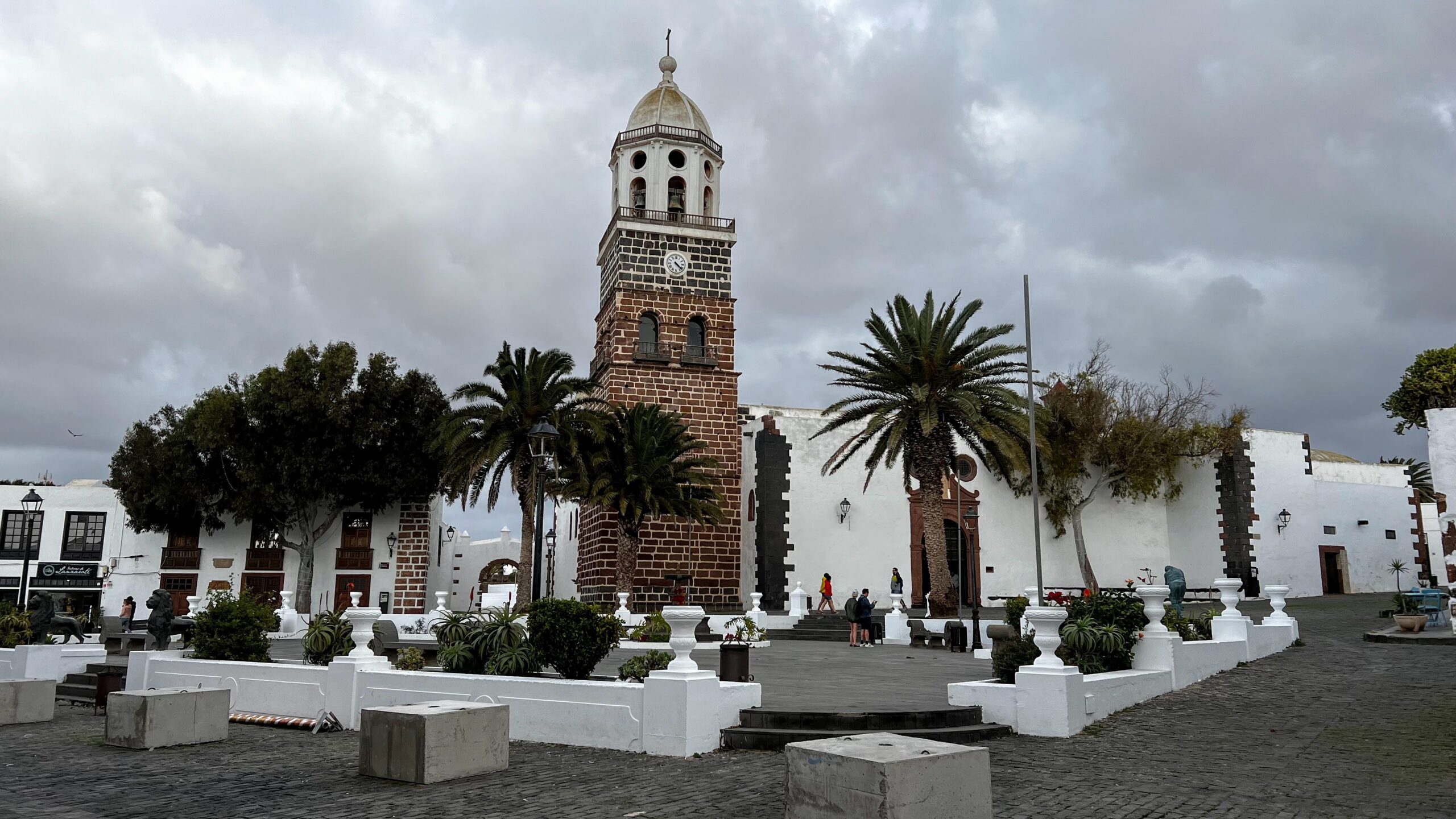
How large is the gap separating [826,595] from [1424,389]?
20.5 meters

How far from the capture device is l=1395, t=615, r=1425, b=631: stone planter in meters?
15.7

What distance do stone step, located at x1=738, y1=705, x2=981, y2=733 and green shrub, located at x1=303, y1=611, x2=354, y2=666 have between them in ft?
18.6

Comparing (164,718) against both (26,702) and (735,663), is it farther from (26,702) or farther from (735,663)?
(735,663)

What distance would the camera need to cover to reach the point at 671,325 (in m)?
30.6

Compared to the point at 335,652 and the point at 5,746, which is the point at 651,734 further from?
the point at 5,746

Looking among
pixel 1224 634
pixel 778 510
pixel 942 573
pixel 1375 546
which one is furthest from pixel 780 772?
pixel 1375 546

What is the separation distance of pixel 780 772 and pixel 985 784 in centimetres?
221

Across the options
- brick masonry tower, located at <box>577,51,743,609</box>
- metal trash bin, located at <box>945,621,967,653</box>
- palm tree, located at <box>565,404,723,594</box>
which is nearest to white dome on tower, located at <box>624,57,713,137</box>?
brick masonry tower, located at <box>577,51,743,609</box>

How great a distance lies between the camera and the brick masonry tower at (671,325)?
29.1 m

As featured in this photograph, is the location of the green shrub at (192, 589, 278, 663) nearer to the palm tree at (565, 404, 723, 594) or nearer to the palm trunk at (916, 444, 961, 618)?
the palm tree at (565, 404, 723, 594)

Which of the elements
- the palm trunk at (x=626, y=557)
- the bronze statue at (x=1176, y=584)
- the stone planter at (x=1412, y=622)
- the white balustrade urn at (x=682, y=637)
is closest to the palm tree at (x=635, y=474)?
the palm trunk at (x=626, y=557)

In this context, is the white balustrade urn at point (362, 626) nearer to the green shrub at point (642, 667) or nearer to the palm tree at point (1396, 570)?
the green shrub at point (642, 667)

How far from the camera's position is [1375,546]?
31938 mm

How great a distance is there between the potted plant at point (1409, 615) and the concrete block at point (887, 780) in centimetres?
1370
